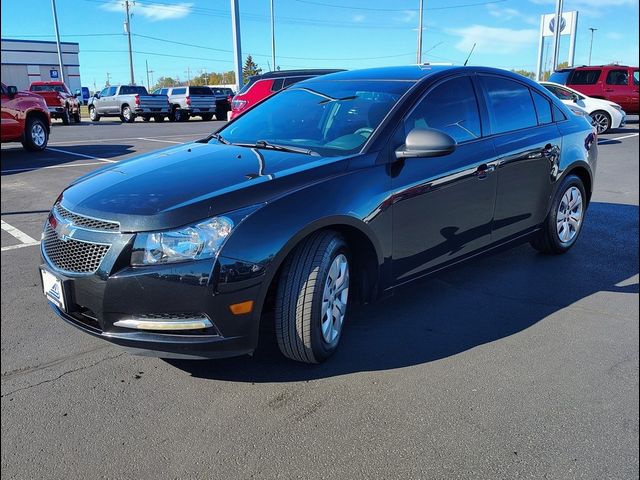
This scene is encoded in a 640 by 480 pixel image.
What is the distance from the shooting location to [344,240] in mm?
3230

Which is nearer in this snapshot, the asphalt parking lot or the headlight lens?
the asphalt parking lot

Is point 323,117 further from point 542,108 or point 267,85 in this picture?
point 267,85

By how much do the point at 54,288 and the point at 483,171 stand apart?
9.56ft

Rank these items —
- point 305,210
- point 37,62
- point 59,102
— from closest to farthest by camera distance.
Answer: point 305,210 → point 59,102 → point 37,62

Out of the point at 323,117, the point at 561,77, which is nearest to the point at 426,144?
the point at 323,117

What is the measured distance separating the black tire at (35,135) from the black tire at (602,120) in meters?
16.2

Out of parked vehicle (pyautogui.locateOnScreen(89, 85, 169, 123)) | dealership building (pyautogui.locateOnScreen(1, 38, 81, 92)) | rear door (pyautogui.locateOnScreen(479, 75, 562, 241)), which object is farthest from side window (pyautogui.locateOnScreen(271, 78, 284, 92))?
dealership building (pyautogui.locateOnScreen(1, 38, 81, 92))

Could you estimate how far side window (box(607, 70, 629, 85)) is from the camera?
1986 cm

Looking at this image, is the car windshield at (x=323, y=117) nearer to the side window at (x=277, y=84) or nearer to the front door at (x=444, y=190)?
the front door at (x=444, y=190)

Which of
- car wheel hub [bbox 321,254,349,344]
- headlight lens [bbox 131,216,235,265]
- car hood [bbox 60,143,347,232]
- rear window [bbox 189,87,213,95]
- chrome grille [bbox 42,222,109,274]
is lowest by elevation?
car wheel hub [bbox 321,254,349,344]

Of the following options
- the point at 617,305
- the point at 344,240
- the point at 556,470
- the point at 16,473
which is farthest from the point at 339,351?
the point at 617,305

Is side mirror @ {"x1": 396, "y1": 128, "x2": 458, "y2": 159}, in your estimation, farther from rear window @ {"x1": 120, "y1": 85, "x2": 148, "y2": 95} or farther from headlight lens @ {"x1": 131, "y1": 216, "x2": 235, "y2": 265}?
rear window @ {"x1": 120, "y1": 85, "x2": 148, "y2": 95}

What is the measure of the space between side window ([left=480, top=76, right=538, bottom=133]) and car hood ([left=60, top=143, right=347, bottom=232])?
1.71 metres

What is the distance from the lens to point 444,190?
3703 millimetres
